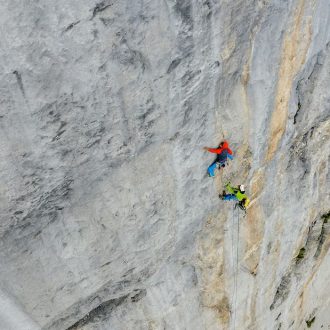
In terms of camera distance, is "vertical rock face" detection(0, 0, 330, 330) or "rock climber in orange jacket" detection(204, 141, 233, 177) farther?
"rock climber in orange jacket" detection(204, 141, 233, 177)

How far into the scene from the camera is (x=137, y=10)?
14.9ft

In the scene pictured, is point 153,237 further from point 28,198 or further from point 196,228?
point 28,198

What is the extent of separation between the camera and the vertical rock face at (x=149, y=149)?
176 inches

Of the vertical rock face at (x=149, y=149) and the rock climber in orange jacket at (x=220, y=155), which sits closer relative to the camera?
the vertical rock face at (x=149, y=149)

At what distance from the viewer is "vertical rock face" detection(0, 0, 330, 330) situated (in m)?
4.47

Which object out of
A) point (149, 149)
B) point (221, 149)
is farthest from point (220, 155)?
point (149, 149)

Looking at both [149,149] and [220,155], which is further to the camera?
[220,155]

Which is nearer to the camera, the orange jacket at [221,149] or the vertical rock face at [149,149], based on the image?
the vertical rock face at [149,149]

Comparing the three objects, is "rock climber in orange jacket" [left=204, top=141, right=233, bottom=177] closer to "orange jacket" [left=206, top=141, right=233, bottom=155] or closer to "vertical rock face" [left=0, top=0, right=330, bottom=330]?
"orange jacket" [left=206, top=141, right=233, bottom=155]

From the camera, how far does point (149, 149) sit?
5.68m

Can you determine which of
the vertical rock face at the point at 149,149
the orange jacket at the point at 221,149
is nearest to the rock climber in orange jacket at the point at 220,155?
the orange jacket at the point at 221,149

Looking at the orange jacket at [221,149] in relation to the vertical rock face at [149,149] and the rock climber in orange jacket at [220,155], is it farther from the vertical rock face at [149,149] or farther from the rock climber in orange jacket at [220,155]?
the vertical rock face at [149,149]

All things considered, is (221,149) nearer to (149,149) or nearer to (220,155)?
(220,155)

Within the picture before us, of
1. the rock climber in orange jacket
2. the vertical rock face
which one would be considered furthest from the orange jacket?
the vertical rock face
